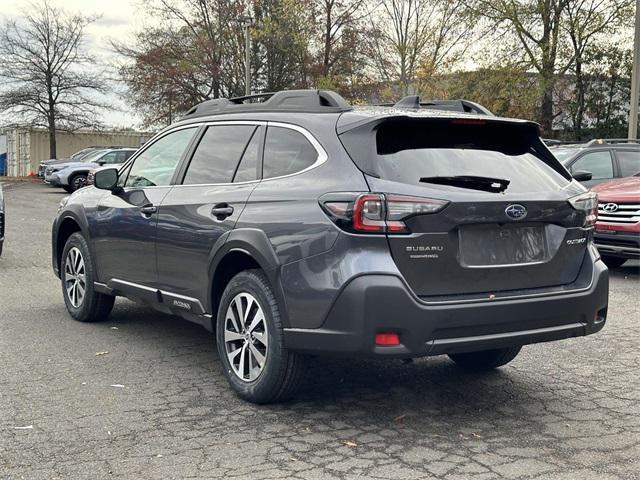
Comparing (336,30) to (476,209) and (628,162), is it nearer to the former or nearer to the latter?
(628,162)

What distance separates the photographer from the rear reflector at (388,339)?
13.1 feet

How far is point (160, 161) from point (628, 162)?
29.1 ft

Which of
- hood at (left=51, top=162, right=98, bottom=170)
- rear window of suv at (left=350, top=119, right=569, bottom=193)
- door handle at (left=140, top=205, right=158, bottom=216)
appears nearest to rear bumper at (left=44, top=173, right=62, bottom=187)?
hood at (left=51, top=162, right=98, bottom=170)

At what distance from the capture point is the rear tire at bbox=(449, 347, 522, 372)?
211 inches

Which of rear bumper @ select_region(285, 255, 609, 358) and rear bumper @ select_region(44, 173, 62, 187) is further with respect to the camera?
rear bumper @ select_region(44, 173, 62, 187)

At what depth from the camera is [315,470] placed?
3.69 metres

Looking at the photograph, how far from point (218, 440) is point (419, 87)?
32.1m

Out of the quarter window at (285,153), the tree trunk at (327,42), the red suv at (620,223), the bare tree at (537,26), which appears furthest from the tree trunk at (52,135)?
the quarter window at (285,153)

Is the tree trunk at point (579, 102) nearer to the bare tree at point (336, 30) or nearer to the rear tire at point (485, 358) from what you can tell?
the bare tree at point (336, 30)

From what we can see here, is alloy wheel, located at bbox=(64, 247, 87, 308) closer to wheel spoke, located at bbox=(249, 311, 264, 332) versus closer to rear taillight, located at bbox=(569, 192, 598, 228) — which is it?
wheel spoke, located at bbox=(249, 311, 264, 332)

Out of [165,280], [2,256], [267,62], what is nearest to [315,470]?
[165,280]

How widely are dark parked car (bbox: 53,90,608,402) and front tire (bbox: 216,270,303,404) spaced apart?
0.03 feet

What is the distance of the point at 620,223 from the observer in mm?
10086

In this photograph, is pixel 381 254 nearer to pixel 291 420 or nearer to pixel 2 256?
pixel 291 420
